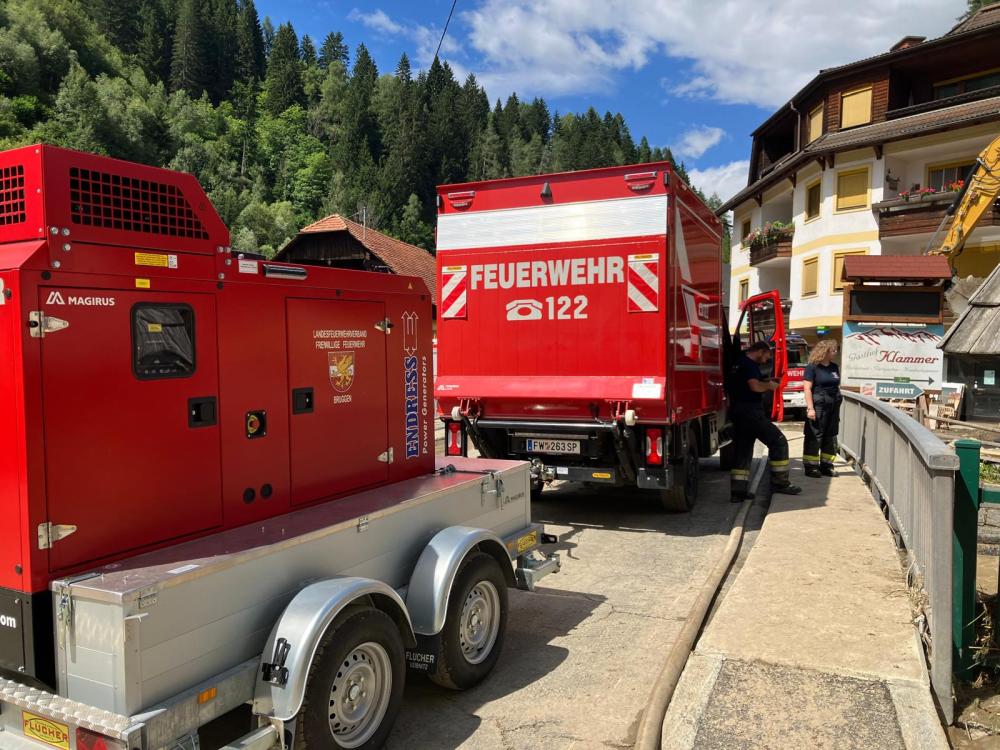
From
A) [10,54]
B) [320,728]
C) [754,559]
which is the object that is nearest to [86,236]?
[320,728]

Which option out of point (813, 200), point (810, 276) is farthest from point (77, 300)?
point (813, 200)

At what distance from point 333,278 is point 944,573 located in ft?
11.4

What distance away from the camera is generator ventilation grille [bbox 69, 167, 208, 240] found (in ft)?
9.21

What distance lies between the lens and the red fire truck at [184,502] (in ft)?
8.53

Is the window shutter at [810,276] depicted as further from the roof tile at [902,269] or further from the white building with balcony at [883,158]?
the roof tile at [902,269]

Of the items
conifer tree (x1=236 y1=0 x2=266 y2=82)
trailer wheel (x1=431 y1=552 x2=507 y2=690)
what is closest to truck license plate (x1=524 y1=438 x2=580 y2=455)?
trailer wheel (x1=431 y1=552 x2=507 y2=690)

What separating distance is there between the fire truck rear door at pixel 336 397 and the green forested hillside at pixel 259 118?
63729 millimetres

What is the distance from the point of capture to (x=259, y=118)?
124 meters

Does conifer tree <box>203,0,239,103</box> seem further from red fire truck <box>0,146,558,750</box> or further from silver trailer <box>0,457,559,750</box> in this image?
silver trailer <box>0,457,559,750</box>

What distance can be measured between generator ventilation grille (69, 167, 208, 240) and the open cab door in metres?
7.39

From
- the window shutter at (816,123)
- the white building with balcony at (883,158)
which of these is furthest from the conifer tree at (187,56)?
the white building with balcony at (883,158)

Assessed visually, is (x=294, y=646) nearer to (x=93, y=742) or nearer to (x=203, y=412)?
(x=93, y=742)

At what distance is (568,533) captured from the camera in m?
7.75

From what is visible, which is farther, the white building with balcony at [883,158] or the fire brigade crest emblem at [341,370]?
the white building with balcony at [883,158]
